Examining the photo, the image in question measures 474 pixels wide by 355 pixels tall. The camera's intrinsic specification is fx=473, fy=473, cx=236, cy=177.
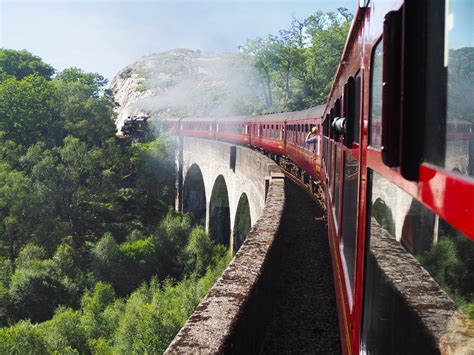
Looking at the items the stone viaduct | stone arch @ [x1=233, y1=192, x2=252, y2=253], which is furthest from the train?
stone arch @ [x1=233, y1=192, x2=252, y2=253]

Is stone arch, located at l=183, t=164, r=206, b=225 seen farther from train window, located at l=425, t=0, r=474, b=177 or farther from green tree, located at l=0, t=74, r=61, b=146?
train window, located at l=425, t=0, r=474, b=177

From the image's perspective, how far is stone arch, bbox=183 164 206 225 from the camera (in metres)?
34.4

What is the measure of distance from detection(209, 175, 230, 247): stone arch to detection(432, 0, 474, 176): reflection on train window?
25179 mm

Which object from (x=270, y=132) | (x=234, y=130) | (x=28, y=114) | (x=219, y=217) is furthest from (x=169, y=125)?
(x=270, y=132)

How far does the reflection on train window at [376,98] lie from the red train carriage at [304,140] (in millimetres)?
6698

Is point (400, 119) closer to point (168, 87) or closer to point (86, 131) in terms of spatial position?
point (86, 131)

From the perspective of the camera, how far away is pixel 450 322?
3.27ft

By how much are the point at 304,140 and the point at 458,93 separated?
10.4 m

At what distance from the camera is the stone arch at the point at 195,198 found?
34.4 metres

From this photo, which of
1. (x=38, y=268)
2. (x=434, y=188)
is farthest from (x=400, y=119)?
(x=38, y=268)

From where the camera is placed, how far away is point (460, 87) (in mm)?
873

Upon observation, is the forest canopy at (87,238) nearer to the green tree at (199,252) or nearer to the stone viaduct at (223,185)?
the green tree at (199,252)

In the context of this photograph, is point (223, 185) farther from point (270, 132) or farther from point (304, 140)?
point (304, 140)

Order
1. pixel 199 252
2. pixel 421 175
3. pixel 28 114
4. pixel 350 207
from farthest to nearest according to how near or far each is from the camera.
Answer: pixel 28 114, pixel 199 252, pixel 350 207, pixel 421 175
